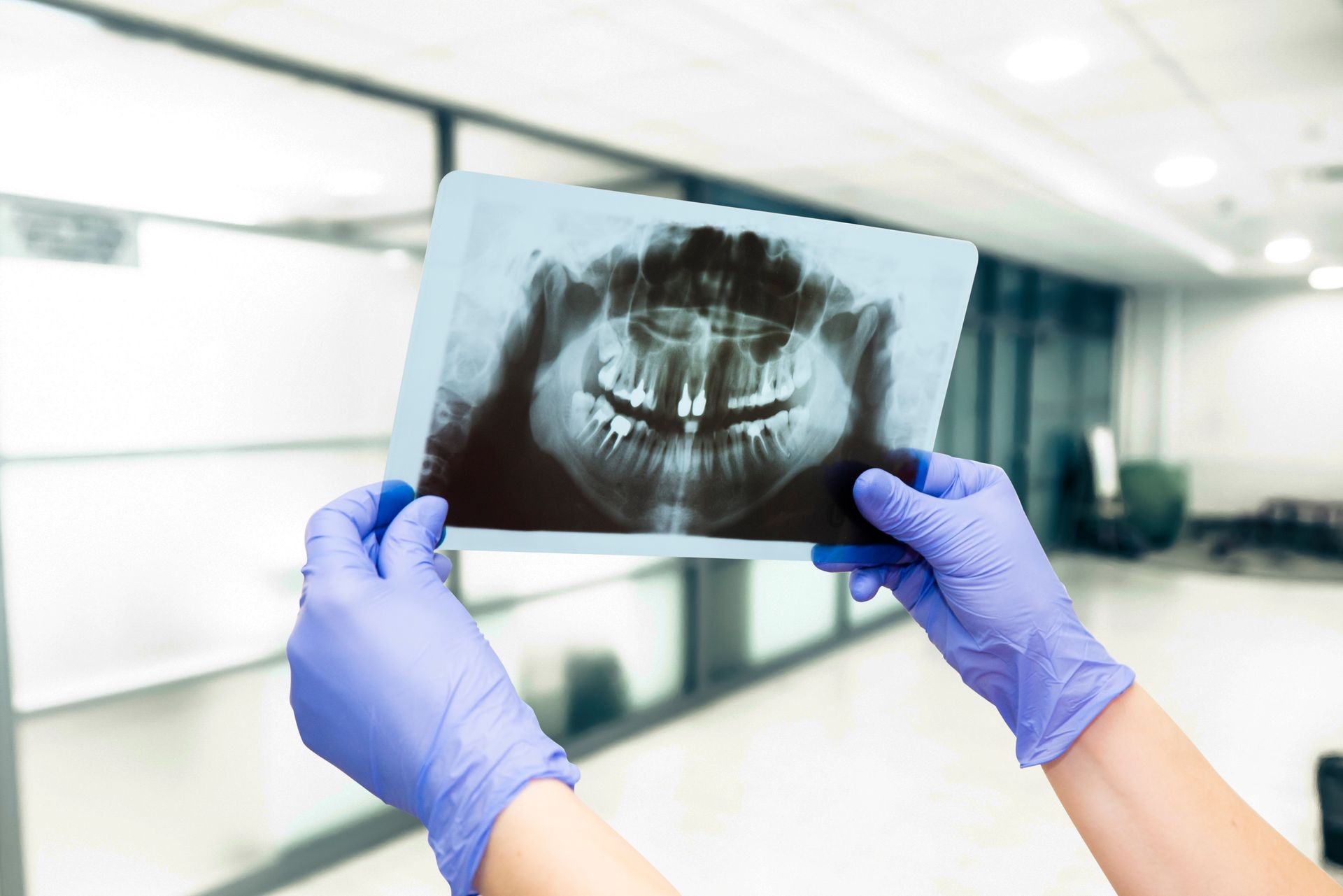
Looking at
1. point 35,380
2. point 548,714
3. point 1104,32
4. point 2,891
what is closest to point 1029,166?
point 1104,32

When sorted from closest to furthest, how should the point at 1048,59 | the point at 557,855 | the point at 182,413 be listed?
the point at 557,855 → the point at 182,413 → the point at 1048,59

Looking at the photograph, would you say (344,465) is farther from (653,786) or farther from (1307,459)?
(1307,459)

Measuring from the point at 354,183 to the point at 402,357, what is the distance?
1.49 ft

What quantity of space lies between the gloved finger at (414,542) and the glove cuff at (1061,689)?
68 cm

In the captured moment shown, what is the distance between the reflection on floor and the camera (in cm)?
237

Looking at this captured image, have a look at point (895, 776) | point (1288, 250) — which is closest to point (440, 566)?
point (895, 776)

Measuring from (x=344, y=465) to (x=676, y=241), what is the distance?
1.69 metres

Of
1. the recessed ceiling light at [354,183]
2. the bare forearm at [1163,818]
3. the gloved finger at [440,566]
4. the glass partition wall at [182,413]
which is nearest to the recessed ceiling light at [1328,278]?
the glass partition wall at [182,413]

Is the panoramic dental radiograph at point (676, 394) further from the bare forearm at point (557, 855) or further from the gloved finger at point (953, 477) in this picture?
the bare forearm at point (557, 855)

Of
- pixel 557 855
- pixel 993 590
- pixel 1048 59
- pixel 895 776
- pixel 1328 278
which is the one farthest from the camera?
pixel 1328 278

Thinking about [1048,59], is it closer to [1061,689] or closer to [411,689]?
[1061,689]

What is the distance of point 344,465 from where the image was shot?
2.36 meters

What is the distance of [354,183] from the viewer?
91.4 inches

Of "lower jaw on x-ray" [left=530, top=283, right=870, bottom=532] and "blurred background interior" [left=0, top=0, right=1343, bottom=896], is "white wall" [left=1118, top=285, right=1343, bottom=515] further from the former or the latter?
"lower jaw on x-ray" [left=530, top=283, right=870, bottom=532]
